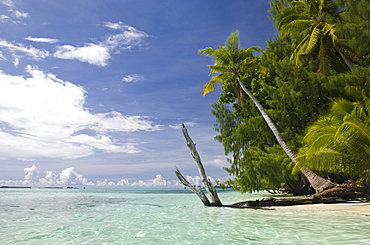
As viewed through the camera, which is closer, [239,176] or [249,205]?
[249,205]

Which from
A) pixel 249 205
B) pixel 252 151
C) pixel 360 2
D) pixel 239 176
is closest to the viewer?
pixel 249 205

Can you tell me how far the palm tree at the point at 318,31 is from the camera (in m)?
16.5

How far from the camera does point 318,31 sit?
16.3 m

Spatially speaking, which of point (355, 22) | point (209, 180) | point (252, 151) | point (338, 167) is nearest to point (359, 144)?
point (338, 167)

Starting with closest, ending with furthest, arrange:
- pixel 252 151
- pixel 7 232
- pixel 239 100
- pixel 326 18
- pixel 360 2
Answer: pixel 7 232, pixel 360 2, pixel 326 18, pixel 252 151, pixel 239 100

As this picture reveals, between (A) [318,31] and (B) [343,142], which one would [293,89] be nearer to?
(A) [318,31]

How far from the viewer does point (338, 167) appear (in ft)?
37.2

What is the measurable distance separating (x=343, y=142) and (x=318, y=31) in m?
9.06

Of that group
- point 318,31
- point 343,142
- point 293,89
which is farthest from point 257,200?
point 318,31

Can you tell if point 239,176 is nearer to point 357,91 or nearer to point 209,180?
point 209,180

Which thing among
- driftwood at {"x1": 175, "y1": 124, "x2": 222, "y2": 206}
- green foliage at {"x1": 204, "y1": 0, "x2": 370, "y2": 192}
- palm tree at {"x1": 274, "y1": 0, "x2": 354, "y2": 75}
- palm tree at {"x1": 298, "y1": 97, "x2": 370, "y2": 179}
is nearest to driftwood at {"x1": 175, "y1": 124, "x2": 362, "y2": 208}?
driftwood at {"x1": 175, "y1": 124, "x2": 222, "y2": 206}

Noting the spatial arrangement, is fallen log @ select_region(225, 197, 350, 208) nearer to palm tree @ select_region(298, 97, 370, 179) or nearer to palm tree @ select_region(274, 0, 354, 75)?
palm tree @ select_region(298, 97, 370, 179)

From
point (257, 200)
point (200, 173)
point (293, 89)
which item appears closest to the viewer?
point (257, 200)

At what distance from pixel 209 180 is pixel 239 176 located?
29.5 feet
